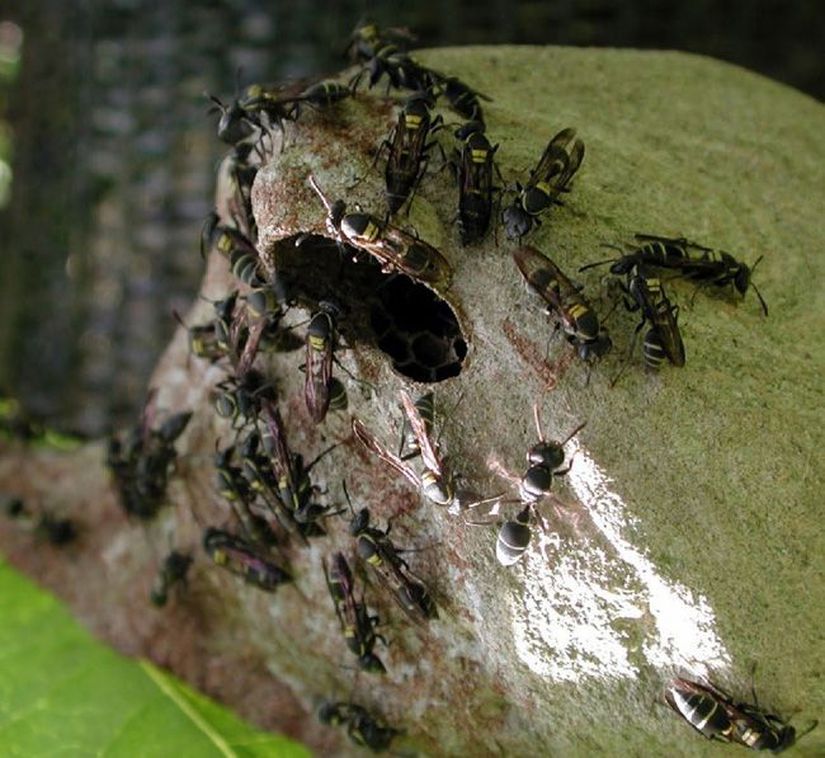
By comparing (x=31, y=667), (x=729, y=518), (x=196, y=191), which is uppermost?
(x=729, y=518)

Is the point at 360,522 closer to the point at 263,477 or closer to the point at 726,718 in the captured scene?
the point at 263,477

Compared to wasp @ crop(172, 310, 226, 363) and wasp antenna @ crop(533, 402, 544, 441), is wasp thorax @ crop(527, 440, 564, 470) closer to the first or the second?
wasp antenna @ crop(533, 402, 544, 441)

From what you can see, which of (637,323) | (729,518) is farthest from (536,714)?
(637,323)

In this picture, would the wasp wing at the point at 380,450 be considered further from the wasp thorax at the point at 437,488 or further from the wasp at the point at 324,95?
the wasp at the point at 324,95

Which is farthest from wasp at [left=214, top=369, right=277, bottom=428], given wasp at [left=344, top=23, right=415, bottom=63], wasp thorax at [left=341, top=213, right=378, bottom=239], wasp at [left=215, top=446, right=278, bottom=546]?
wasp at [left=344, top=23, right=415, bottom=63]

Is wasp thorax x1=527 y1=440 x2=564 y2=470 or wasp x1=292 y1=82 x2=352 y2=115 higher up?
wasp x1=292 y1=82 x2=352 y2=115

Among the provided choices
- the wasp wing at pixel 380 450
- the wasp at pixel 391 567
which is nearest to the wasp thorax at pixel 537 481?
the wasp wing at pixel 380 450

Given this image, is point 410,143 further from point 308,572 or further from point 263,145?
point 308,572
